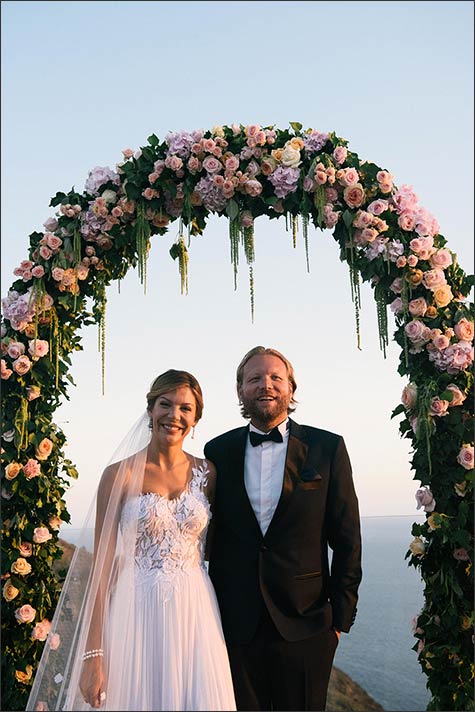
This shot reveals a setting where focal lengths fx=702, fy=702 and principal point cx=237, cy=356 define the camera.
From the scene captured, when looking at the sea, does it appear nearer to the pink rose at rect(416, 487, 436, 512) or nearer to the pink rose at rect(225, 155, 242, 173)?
the pink rose at rect(416, 487, 436, 512)

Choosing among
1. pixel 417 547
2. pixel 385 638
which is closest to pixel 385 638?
pixel 385 638

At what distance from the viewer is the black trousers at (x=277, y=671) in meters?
3.91

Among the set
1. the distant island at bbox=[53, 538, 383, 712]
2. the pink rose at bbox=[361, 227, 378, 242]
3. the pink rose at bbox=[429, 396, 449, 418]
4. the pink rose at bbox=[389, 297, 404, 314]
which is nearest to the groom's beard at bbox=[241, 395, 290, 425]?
the pink rose at bbox=[429, 396, 449, 418]

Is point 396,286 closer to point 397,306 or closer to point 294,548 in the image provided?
point 397,306

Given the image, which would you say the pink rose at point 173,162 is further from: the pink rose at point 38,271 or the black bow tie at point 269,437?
the black bow tie at point 269,437

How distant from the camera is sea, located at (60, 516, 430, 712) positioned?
25.2 feet

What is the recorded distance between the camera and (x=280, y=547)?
4020 millimetres

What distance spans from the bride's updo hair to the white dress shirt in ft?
1.41

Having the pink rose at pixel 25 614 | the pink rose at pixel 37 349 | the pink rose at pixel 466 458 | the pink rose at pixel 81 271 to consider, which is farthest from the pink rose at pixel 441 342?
the pink rose at pixel 25 614

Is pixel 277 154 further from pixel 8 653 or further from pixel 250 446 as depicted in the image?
pixel 8 653

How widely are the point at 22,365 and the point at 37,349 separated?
15cm

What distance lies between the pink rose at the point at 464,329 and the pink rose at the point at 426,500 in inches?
39.2

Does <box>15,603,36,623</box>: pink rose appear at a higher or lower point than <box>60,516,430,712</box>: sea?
higher

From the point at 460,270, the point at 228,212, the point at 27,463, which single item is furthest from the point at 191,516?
the point at 460,270
